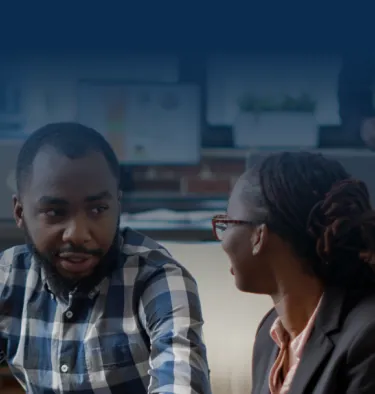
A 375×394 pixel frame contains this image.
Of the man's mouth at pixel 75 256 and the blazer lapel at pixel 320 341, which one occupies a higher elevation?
the man's mouth at pixel 75 256

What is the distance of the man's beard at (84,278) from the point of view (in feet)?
3.04

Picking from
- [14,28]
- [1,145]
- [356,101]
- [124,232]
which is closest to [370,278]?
[124,232]

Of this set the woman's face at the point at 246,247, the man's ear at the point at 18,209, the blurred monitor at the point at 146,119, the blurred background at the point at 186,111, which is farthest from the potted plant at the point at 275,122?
the man's ear at the point at 18,209

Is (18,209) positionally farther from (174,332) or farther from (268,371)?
(268,371)

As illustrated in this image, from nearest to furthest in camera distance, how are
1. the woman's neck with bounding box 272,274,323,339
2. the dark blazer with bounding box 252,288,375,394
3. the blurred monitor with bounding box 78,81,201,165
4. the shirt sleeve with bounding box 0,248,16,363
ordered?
the dark blazer with bounding box 252,288,375,394 → the woman's neck with bounding box 272,274,323,339 → the shirt sleeve with bounding box 0,248,16,363 → the blurred monitor with bounding box 78,81,201,165

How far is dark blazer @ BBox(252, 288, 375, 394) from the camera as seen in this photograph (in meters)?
0.74

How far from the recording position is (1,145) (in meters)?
1.42

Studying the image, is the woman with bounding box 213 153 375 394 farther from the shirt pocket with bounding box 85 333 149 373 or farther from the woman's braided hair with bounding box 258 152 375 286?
the shirt pocket with bounding box 85 333 149 373

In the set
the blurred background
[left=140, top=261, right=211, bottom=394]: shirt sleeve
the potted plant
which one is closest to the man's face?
[left=140, top=261, right=211, bottom=394]: shirt sleeve

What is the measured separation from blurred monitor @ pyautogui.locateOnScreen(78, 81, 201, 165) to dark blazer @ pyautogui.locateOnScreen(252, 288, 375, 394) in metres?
0.61

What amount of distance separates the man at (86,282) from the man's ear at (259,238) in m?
0.11

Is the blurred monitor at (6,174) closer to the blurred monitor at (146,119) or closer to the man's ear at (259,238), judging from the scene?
the blurred monitor at (146,119)

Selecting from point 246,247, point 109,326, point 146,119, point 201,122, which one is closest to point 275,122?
point 201,122

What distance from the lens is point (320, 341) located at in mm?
800
